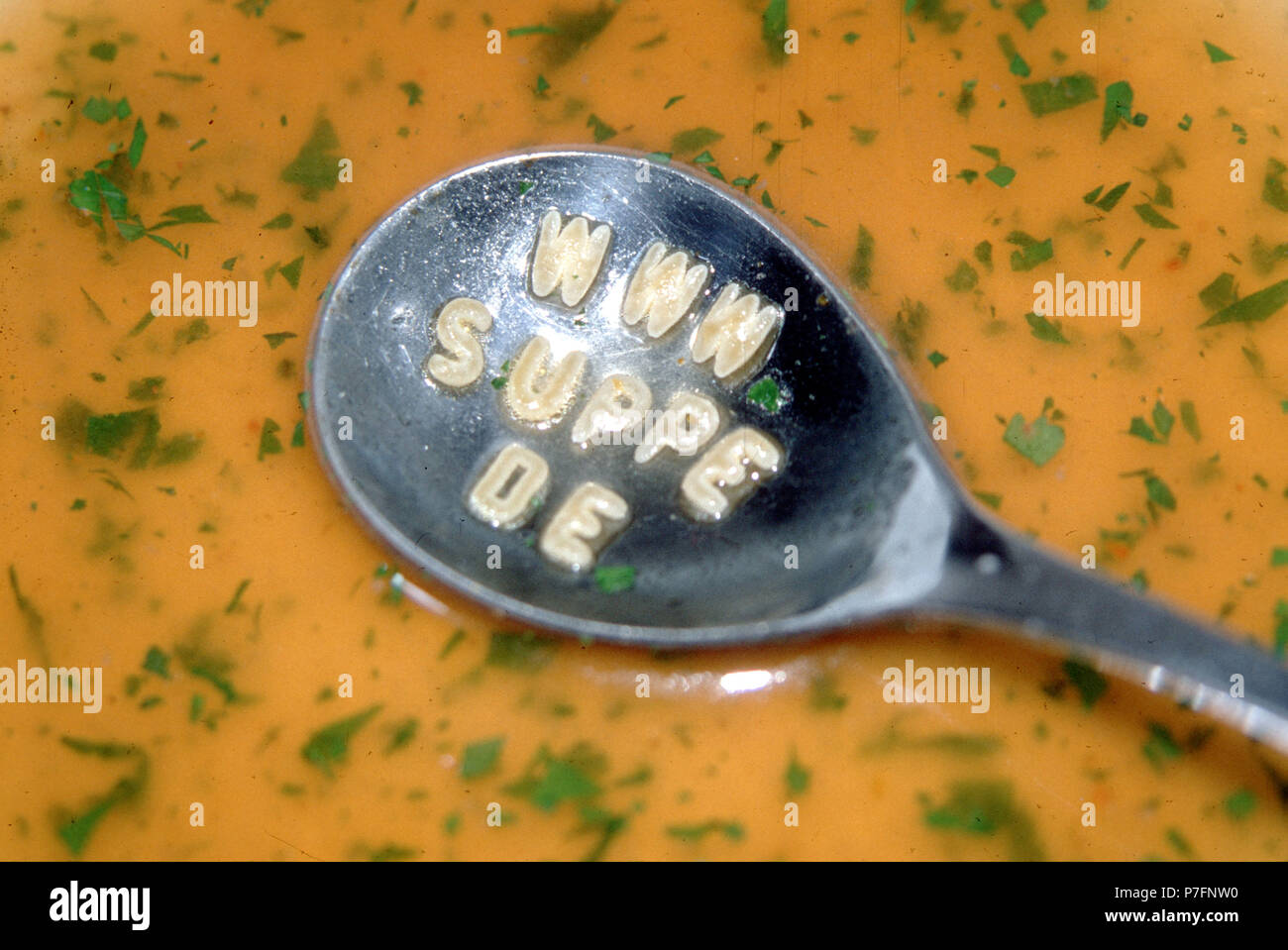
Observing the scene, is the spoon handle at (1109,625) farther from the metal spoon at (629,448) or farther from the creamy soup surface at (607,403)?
the creamy soup surface at (607,403)

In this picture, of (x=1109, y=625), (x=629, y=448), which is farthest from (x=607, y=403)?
(x=1109, y=625)

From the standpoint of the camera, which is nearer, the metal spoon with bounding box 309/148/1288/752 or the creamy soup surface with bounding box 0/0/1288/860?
the metal spoon with bounding box 309/148/1288/752

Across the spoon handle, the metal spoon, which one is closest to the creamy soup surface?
the metal spoon

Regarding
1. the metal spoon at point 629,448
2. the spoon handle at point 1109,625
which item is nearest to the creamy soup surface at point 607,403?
the metal spoon at point 629,448

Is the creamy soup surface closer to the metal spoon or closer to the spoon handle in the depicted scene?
the metal spoon

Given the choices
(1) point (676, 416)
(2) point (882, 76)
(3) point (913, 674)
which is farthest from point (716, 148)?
(3) point (913, 674)

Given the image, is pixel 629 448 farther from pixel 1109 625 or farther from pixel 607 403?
pixel 1109 625
